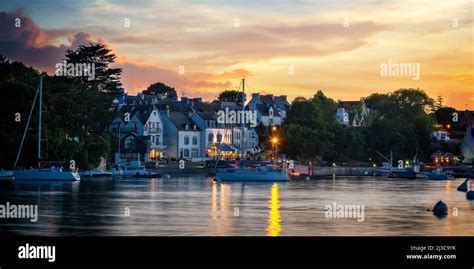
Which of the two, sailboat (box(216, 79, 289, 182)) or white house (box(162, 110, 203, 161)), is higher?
white house (box(162, 110, 203, 161))


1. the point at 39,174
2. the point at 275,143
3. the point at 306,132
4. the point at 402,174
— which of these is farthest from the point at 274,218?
the point at 275,143

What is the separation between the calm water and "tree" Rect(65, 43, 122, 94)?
52379 mm

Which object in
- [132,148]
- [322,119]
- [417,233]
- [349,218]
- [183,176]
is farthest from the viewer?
[322,119]

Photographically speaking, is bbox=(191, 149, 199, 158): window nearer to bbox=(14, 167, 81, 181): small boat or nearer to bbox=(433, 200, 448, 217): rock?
bbox=(14, 167, 81, 181): small boat

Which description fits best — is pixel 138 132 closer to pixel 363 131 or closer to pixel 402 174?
pixel 363 131

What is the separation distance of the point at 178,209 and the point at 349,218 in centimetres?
1504

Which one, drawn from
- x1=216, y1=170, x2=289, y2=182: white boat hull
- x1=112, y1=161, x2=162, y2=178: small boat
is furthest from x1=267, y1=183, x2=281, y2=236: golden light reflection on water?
x1=112, y1=161, x2=162, y2=178: small boat

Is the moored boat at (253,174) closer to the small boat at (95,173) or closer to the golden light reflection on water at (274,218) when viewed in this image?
the small boat at (95,173)

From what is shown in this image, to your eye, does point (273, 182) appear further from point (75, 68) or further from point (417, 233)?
point (417, 233)

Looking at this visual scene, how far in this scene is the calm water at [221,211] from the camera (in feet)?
186
